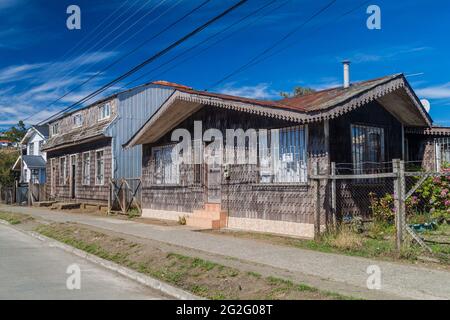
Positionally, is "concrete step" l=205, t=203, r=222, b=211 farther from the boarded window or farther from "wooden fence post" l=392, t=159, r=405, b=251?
the boarded window

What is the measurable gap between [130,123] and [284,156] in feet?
47.2

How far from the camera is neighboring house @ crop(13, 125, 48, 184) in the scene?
37562mm

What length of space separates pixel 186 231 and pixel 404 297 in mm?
8999

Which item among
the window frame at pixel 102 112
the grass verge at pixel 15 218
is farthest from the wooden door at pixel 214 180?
the window frame at pixel 102 112

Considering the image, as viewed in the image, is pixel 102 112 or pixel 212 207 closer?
pixel 212 207

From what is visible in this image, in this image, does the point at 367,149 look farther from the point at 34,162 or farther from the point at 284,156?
the point at 34,162

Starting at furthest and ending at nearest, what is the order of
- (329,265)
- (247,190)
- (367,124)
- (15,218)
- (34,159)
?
(34,159) → (15,218) → (247,190) → (367,124) → (329,265)

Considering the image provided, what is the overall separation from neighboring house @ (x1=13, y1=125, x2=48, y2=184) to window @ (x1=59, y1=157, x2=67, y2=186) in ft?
17.7

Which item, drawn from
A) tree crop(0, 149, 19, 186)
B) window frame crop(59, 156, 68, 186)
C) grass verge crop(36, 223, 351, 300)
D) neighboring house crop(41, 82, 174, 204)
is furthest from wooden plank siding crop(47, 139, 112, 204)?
grass verge crop(36, 223, 351, 300)

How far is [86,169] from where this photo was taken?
93.9ft

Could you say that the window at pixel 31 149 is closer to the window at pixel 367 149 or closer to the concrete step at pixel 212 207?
the concrete step at pixel 212 207

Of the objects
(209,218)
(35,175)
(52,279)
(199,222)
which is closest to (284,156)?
(209,218)

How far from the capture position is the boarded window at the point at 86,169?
2797 cm
